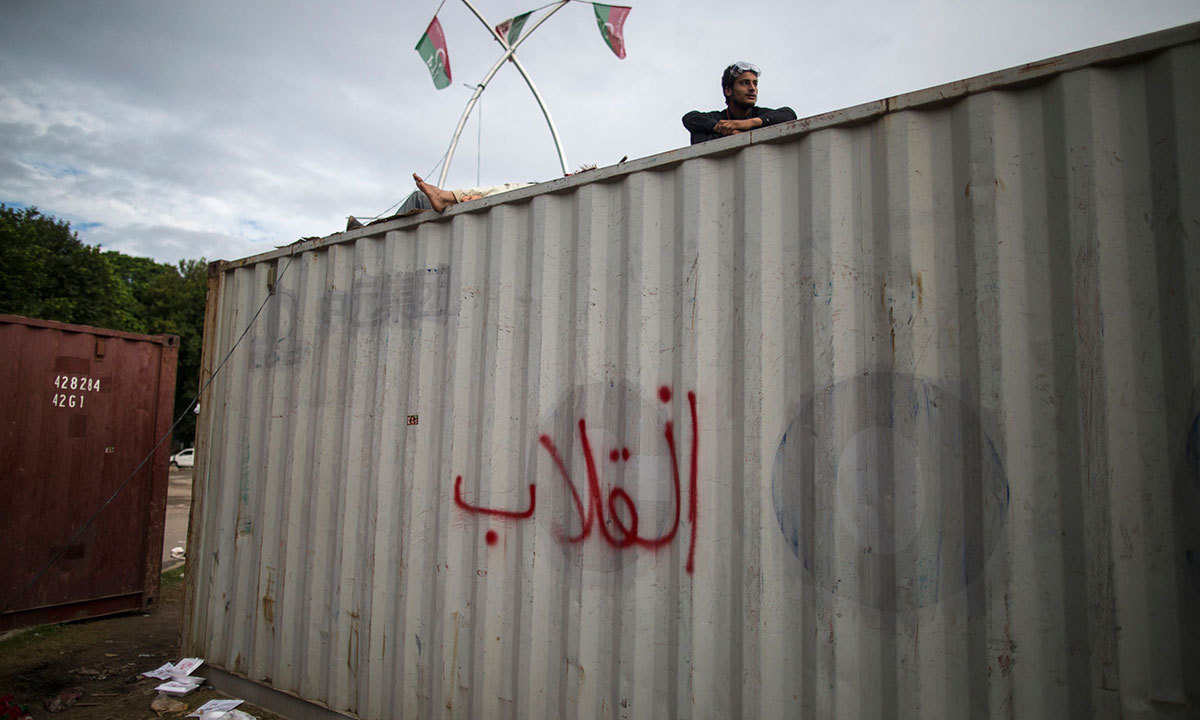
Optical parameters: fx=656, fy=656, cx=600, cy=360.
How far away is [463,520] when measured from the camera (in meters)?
2.94

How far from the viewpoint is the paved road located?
306 inches

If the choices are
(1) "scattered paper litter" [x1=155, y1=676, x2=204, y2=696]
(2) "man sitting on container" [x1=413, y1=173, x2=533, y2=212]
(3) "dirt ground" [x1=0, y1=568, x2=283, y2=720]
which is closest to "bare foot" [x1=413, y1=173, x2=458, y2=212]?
(2) "man sitting on container" [x1=413, y1=173, x2=533, y2=212]

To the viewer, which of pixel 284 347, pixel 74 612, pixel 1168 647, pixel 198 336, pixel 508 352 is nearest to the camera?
pixel 1168 647

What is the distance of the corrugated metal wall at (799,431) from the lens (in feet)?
5.65

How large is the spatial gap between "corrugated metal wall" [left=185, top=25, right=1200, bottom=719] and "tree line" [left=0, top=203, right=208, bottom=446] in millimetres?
16380

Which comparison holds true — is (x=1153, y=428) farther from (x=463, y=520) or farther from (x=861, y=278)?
(x=463, y=520)

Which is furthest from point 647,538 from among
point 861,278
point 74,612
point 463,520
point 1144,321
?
point 74,612

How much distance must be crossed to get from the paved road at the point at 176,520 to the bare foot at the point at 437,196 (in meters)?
2.52

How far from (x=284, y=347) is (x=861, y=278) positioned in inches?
126

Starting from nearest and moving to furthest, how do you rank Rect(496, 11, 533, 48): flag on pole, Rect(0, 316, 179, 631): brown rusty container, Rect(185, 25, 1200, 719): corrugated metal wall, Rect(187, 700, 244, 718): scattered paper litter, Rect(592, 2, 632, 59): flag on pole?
Rect(185, 25, 1200, 719): corrugated metal wall, Rect(187, 700, 244, 718): scattered paper litter, Rect(0, 316, 179, 631): brown rusty container, Rect(592, 2, 632, 59): flag on pole, Rect(496, 11, 533, 48): flag on pole

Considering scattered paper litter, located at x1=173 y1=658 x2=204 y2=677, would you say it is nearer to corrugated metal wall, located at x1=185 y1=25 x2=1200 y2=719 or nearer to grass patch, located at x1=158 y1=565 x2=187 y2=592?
corrugated metal wall, located at x1=185 y1=25 x2=1200 y2=719

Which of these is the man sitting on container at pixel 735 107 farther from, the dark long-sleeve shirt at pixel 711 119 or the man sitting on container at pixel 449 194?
the man sitting on container at pixel 449 194

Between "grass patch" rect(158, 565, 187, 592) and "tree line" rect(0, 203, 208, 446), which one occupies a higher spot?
"tree line" rect(0, 203, 208, 446)

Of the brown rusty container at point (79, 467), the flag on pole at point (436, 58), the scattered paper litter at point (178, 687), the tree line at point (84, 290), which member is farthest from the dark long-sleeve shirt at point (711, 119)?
the tree line at point (84, 290)
